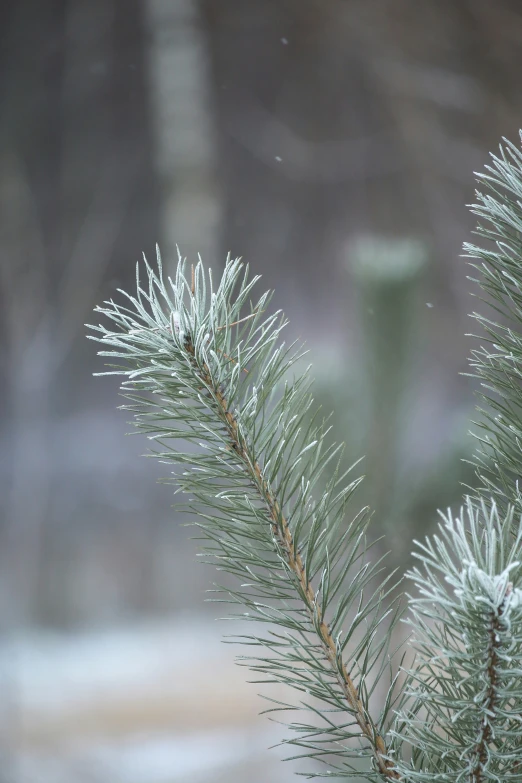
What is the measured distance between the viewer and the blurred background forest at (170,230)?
4.31 feet

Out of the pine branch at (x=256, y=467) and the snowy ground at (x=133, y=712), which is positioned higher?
the pine branch at (x=256, y=467)

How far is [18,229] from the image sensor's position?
4.42 ft

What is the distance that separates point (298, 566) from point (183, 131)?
4.05 ft

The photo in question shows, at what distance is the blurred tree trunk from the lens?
131 centimetres

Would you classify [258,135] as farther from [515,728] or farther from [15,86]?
[515,728]

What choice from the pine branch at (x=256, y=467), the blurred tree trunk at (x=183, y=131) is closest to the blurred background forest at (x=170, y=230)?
the blurred tree trunk at (x=183, y=131)

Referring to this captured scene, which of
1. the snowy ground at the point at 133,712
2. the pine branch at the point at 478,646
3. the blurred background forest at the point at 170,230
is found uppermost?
the blurred background forest at the point at 170,230

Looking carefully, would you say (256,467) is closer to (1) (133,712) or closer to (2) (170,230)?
(2) (170,230)

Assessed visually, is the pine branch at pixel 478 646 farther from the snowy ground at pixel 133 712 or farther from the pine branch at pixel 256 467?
the snowy ground at pixel 133 712

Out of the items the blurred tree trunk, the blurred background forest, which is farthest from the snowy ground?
the blurred tree trunk

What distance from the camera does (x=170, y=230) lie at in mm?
1335

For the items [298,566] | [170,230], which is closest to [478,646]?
[298,566]

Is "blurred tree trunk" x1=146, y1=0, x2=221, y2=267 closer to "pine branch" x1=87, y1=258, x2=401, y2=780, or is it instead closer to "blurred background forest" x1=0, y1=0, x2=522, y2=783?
"blurred background forest" x1=0, y1=0, x2=522, y2=783

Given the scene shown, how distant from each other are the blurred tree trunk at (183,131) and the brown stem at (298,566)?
1.11 meters
